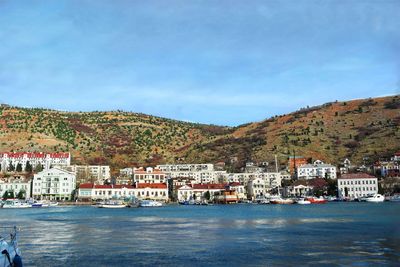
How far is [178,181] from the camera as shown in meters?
152

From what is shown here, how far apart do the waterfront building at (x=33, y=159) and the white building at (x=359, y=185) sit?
88698mm

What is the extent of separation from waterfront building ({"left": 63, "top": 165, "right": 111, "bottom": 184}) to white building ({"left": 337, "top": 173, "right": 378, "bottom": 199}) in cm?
7506

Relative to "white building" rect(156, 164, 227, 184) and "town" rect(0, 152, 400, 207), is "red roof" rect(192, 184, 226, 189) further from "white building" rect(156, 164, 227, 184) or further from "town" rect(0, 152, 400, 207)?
"white building" rect(156, 164, 227, 184)

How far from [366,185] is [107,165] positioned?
87.4 meters

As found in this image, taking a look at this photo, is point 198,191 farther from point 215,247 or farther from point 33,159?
point 215,247

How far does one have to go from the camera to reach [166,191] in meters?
141

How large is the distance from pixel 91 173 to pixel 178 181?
29.4m

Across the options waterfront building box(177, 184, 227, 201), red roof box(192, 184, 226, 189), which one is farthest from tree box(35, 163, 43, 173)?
red roof box(192, 184, 226, 189)

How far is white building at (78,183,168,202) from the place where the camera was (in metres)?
134

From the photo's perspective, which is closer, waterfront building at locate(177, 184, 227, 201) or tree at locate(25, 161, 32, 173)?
waterfront building at locate(177, 184, 227, 201)

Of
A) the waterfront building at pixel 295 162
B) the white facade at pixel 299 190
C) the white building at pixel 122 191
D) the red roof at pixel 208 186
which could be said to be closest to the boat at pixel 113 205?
the white building at pixel 122 191

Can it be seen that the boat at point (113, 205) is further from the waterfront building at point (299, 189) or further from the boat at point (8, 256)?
the boat at point (8, 256)

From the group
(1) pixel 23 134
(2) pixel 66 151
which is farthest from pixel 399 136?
(1) pixel 23 134

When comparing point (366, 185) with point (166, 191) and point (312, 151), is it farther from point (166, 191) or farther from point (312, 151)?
point (166, 191)
